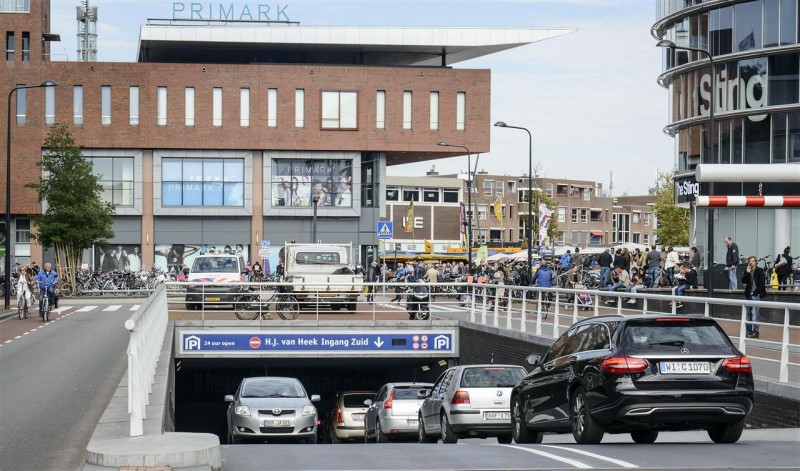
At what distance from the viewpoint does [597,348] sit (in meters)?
12.8

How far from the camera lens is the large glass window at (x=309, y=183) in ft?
221

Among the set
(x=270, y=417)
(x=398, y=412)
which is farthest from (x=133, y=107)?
(x=398, y=412)

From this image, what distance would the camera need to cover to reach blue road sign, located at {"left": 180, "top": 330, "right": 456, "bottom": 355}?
31.3 metres

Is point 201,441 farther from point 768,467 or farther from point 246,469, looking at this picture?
point 768,467

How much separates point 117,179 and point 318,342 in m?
37.2

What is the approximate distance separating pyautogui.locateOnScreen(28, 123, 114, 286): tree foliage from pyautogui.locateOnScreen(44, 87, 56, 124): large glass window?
11.1 metres

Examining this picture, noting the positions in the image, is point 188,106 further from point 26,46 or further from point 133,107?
point 26,46

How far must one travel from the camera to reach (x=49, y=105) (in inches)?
2576

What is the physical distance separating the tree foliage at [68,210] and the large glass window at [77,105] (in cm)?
1082

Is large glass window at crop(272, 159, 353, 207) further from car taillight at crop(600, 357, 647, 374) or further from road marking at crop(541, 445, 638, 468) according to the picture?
car taillight at crop(600, 357, 647, 374)

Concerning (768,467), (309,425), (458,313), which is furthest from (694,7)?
(768,467)

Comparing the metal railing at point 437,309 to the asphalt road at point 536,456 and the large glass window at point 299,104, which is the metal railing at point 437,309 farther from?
the large glass window at point 299,104

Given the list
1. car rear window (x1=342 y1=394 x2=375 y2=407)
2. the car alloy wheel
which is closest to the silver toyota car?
car rear window (x1=342 y1=394 x2=375 y2=407)

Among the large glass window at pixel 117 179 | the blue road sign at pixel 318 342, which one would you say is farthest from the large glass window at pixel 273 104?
the blue road sign at pixel 318 342
